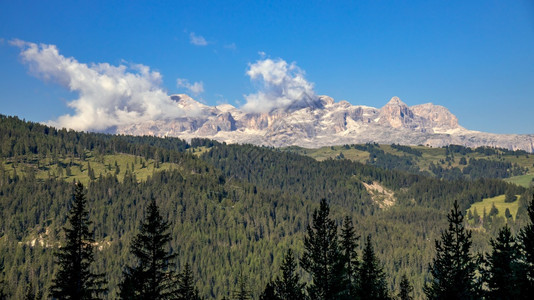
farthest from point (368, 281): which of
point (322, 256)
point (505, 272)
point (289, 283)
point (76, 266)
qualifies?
point (76, 266)

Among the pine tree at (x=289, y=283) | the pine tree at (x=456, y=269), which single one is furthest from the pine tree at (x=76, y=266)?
the pine tree at (x=456, y=269)

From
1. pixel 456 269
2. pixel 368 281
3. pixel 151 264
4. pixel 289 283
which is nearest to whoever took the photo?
pixel 151 264

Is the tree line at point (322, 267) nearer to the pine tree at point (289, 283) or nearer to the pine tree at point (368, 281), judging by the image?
the pine tree at point (368, 281)

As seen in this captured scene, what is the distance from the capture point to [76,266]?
45.5m

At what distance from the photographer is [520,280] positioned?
174ft

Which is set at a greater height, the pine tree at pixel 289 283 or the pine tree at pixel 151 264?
the pine tree at pixel 151 264

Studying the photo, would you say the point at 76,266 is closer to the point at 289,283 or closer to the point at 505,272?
the point at 289,283

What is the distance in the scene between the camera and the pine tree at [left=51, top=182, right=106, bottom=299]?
147 feet

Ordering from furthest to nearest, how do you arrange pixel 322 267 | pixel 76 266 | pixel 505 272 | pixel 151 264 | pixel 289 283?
pixel 289 283 < pixel 322 267 < pixel 505 272 < pixel 76 266 < pixel 151 264

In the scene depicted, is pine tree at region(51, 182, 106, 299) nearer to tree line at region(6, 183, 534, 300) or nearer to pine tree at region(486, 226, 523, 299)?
tree line at region(6, 183, 534, 300)

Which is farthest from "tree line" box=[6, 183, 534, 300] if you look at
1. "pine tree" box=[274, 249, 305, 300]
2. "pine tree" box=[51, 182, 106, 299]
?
"pine tree" box=[274, 249, 305, 300]

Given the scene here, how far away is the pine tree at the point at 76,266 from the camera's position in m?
44.7

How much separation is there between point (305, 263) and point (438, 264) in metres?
17.4

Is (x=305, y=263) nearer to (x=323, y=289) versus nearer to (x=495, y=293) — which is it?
(x=323, y=289)
